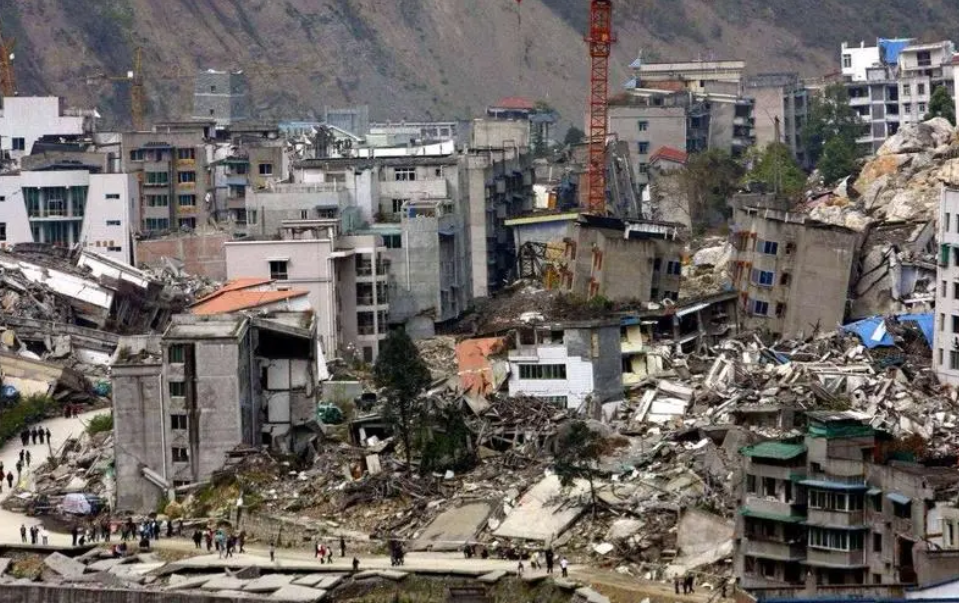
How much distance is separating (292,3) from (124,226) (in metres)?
86.4

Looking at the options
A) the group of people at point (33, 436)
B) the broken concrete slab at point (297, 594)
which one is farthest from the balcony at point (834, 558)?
the group of people at point (33, 436)

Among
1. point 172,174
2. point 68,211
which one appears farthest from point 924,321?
point 172,174

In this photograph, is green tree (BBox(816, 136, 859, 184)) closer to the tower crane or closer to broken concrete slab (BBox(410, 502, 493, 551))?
the tower crane

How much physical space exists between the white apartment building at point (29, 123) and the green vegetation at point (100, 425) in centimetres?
Result: 3079

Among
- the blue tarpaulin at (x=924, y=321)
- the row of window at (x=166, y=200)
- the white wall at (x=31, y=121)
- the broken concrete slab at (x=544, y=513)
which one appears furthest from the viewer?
the white wall at (x=31, y=121)

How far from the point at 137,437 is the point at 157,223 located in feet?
111

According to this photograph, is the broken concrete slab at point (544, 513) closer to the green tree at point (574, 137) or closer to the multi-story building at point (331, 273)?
the multi-story building at point (331, 273)

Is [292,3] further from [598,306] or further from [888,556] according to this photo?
[888,556]

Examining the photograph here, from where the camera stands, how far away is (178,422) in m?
63.5

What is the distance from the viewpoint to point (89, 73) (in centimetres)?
15688

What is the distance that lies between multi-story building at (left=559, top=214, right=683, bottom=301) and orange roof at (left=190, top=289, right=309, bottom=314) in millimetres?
8808

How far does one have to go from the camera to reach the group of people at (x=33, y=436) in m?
71.6

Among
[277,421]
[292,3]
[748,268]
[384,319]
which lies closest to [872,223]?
[748,268]

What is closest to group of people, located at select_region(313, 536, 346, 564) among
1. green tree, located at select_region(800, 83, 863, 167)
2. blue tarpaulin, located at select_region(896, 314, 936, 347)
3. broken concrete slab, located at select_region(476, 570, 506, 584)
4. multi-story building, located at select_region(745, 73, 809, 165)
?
broken concrete slab, located at select_region(476, 570, 506, 584)
